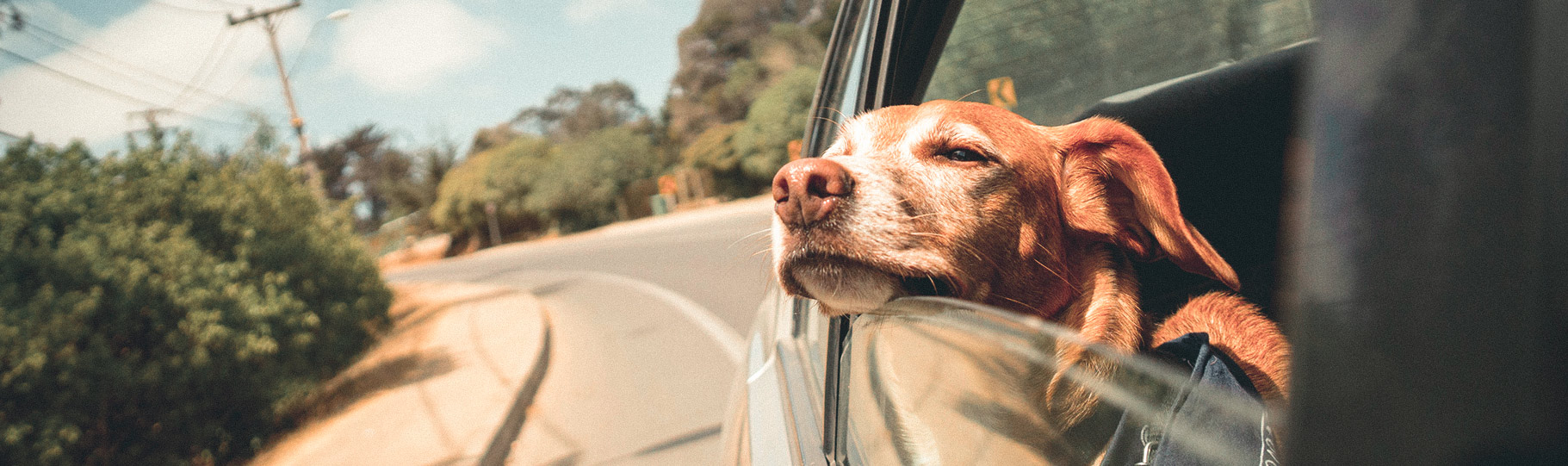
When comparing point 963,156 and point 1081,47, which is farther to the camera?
point 1081,47

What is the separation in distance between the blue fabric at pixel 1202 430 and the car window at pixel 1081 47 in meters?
1.26

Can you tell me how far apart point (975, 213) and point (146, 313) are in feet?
24.0

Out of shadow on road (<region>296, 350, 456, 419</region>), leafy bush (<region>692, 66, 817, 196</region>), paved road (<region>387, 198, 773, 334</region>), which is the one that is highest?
leafy bush (<region>692, 66, 817, 196</region>)

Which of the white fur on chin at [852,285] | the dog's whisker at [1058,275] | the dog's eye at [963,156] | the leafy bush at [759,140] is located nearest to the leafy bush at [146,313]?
the white fur on chin at [852,285]

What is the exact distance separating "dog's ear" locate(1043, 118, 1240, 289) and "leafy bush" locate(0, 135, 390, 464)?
6.27 metres

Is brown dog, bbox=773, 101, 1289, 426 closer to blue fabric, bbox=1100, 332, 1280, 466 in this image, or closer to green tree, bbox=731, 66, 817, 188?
blue fabric, bbox=1100, 332, 1280, 466

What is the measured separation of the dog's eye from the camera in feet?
5.58

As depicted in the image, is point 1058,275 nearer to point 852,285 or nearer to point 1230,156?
point 852,285

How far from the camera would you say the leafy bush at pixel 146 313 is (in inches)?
202

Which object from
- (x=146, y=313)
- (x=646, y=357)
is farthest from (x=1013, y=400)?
(x=146, y=313)

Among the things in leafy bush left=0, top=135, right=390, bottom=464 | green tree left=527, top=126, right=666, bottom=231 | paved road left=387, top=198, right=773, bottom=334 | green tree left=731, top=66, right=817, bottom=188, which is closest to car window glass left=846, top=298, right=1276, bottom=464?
paved road left=387, top=198, right=773, bottom=334

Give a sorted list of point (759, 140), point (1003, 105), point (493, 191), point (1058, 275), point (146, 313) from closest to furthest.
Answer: point (1058, 275) → point (1003, 105) → point (146, 313) → point (759, 140) → point (493, 191)

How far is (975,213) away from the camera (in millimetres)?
Answer: 1609

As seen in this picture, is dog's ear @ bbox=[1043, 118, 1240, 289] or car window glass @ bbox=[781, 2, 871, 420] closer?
dog's ear @ bbox=[1043, 118, 1240, 289]
